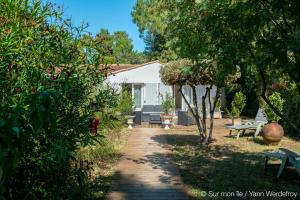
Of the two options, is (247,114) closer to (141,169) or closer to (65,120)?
(141,169)

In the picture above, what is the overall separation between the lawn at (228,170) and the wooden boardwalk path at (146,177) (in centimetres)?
30

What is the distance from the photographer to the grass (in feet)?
24.6

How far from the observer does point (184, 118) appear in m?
23.5

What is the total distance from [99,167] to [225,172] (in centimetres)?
325

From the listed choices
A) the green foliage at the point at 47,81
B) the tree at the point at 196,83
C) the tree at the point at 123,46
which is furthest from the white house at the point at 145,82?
the tree at the point at 123,46

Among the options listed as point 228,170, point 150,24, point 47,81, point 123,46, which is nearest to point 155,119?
point 228,170

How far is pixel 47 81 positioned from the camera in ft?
14.5

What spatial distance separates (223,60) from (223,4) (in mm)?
863

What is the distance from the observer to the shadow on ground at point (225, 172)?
8.02 meters

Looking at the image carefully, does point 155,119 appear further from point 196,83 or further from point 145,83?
point 145,83

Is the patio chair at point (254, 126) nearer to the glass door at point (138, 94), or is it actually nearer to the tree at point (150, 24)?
the glass door at point (138, 94)

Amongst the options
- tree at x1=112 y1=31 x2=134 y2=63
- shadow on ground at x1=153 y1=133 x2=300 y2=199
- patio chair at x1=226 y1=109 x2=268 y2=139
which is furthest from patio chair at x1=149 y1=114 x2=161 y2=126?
tree at x1=112 y1=31 x2=134 y2=63

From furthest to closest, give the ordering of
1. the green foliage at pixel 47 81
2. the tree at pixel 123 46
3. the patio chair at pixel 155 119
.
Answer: the tree at pixel 123 46, the patio chair at pixel 155 119, the green foliage at pixel 47 81

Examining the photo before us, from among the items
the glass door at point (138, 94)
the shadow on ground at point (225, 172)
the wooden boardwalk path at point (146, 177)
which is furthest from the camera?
the glass door at point (138, 94)
